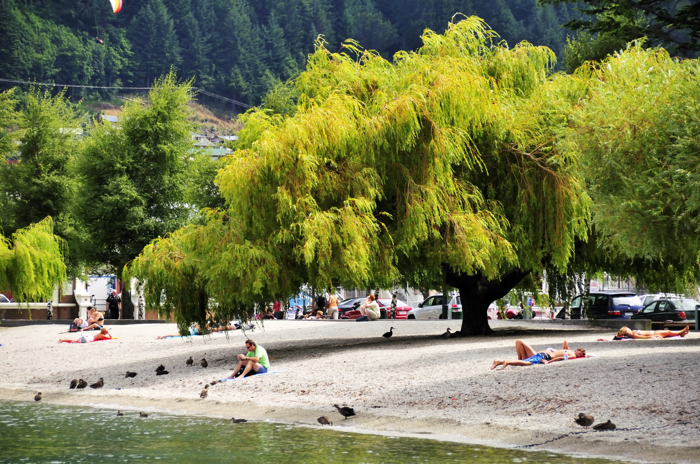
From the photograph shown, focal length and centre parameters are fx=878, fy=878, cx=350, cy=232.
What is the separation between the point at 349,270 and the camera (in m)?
20.0

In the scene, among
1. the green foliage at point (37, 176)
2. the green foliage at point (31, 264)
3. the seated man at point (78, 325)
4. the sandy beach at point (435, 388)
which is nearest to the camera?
the sandy beach at point (435, 388)

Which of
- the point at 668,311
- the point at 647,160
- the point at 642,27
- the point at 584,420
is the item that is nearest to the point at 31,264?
the point at 668,311

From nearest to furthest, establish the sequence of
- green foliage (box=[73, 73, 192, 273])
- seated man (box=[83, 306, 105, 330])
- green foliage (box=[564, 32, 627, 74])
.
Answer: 1. seated man (box=[83, 306, 105, 330])
2. green foliage (box=[73, 73, 192, 273])
3. green foliage (box=[564, 32, 627, 74])

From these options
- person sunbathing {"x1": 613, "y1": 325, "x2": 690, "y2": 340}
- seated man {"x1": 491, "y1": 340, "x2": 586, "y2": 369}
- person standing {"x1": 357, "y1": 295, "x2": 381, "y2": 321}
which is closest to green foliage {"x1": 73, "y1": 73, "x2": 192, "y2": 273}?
person standing {"x1": 357, "y1": 295, "x2": 381, "y2": 321}

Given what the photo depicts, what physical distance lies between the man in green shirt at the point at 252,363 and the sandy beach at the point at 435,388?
392mm

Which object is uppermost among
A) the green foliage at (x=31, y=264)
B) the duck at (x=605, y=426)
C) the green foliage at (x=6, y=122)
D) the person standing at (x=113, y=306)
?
the green foliage at (x=6, y=122)

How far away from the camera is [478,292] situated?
83.7ft

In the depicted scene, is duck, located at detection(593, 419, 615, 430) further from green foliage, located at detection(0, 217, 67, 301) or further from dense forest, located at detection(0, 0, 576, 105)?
dense forest, located at detection(0, 0, 576, 105)

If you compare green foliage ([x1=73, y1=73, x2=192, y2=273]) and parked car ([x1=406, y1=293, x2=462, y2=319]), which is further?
parked car ([x1=406, y1=293, x2=462, y2=319])

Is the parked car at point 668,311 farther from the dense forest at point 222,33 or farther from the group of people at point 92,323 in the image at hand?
the dense forest at point 222,33

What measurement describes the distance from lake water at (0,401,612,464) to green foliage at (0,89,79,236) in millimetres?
33147

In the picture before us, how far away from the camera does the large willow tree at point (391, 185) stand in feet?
66.3

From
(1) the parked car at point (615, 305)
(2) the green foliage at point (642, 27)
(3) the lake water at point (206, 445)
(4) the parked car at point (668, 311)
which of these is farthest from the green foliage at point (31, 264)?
(2) the green foliage at point (642, 27)

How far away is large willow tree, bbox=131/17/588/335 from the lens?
2022cm
